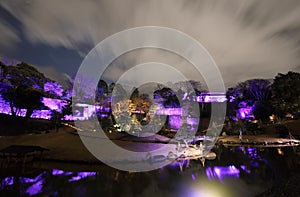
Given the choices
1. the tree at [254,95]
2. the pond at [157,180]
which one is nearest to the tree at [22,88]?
the pond at [157,180]

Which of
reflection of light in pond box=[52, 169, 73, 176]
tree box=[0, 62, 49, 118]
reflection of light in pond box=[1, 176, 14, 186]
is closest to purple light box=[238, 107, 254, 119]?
reflection of light in pond box=[52, 169, 73, 176]

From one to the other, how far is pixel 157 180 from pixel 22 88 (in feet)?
87.2

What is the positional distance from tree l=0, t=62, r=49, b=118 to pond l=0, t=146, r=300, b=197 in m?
17.7

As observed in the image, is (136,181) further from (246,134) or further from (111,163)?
(246,134)

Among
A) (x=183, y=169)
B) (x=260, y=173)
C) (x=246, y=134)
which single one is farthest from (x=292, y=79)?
(x=183, y=169)

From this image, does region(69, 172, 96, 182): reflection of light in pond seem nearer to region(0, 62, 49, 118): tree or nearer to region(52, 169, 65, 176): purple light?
region(52, 169, 65, 176): purple light

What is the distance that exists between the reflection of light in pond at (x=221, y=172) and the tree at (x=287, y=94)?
26886mm

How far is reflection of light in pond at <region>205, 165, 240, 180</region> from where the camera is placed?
472 inches

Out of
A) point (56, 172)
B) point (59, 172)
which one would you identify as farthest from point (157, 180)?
point (56, 172)

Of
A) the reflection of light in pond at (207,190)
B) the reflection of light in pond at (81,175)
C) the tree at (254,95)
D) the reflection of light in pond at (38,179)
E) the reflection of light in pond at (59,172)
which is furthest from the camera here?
the tree at (254,95)

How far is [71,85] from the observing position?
36.7 metres

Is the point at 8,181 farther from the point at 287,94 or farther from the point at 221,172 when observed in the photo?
the point at 287,94

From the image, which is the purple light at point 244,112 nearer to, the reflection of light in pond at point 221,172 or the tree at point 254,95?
the tree at point 254,95

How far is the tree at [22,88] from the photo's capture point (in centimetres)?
2633
